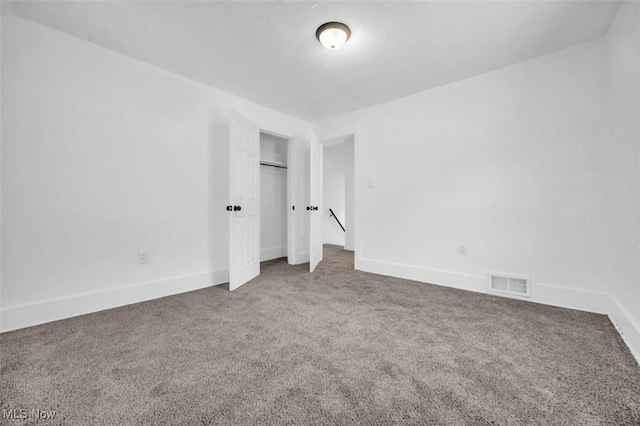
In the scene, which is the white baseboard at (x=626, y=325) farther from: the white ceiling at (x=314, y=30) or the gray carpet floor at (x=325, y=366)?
the white ceiling at (x=314, y=30)

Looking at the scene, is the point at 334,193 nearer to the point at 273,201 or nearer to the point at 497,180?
the point at 273,201

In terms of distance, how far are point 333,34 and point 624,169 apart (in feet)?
7.94

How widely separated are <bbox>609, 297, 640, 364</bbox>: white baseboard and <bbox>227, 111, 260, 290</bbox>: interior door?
3.20 meters

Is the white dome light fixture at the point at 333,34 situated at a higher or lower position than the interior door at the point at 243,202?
higher

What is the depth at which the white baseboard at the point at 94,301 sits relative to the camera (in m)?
1.96

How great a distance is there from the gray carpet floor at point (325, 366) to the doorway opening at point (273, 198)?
89.2 inches

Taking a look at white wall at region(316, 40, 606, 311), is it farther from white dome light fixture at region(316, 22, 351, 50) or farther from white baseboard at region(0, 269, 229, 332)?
white baseboard at region(0, 269, 229, 332)

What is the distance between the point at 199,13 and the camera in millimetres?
1922

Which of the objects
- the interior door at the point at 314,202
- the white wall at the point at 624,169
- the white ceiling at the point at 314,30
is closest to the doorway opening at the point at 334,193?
the interior door at the point at 314,202

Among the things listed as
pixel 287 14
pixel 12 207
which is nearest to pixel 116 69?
pixel 12 207

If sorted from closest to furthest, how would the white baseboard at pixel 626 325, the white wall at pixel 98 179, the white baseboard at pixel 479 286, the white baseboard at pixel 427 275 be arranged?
the white baseboard at pixel 626 325
the white wall at pixel 98 179
the white baseboard at pixel 479 286
the white baseboard at pixel 427 275

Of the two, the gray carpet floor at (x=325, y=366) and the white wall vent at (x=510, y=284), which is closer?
the gray carpet floor at (x=325, y=366)

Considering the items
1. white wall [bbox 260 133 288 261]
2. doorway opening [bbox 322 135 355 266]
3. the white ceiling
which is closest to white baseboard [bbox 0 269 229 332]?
white wall [bbox 260 133 288 261]

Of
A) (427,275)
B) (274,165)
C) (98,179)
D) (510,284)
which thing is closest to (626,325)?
(510,284)
